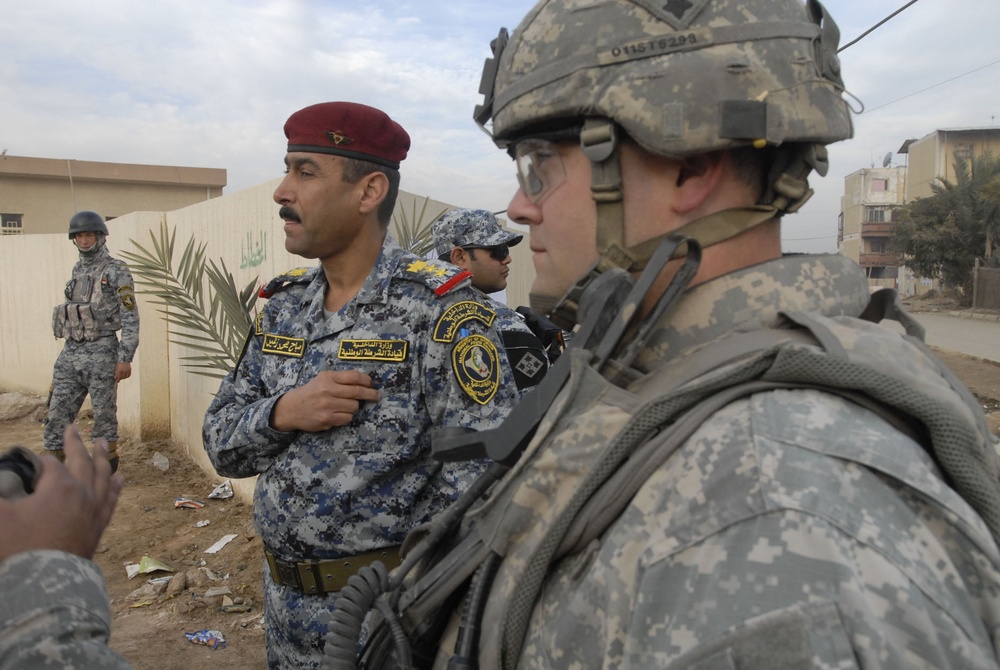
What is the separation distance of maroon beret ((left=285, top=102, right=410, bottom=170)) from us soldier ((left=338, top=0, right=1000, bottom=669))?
119 cm

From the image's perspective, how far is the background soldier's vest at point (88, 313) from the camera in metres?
7.10

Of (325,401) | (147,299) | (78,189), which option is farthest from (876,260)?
(325,401)

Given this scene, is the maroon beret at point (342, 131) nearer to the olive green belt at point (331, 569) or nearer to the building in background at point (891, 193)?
the olive green belt at point (331, 569)

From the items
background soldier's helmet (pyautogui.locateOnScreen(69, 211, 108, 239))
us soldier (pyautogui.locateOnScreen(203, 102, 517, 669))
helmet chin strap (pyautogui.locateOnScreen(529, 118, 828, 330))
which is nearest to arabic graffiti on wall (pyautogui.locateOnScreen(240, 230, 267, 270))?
background soldier's helmet (pyautogui.locateOnScreen(69, 211, 108, 239))

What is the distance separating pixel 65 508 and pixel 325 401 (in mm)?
930

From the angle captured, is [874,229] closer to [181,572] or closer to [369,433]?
[181,572]

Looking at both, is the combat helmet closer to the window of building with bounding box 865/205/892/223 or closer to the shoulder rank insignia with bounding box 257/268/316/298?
the shoulder rank insignia with bounding box 257/268/316/298

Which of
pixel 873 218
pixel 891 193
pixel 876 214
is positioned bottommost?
pixel 873 218

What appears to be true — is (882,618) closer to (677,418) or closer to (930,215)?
(677,418)

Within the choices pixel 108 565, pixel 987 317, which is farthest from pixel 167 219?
pixel 987 317

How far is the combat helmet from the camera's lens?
101cm

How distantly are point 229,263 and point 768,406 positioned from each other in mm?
6310

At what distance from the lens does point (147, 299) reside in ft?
27.9

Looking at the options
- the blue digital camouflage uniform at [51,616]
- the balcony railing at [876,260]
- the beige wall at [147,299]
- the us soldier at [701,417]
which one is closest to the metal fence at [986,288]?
the balcony railing at [876,260]
